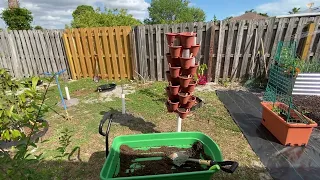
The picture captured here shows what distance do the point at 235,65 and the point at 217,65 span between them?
544 millimetres

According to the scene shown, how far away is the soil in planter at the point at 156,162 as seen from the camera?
1.65 meters

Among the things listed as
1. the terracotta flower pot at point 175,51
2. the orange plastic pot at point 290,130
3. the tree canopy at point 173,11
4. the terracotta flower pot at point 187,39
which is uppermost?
the tree canopy at point 173,11

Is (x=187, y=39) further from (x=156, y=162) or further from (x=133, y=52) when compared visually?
(x=133, y=52)

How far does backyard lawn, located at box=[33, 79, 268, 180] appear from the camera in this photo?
102 inches

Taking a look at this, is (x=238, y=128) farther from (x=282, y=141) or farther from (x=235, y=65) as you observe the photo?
(x=235, y=65)

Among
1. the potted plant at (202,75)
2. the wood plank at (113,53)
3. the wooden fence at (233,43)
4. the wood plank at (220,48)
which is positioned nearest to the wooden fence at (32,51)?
the wood plank at (113,53)

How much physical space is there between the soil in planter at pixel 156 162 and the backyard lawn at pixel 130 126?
2.13ft

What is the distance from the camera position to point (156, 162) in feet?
5.87

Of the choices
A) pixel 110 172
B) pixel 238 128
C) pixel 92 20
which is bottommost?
pixel 238 128

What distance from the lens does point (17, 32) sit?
6672mm

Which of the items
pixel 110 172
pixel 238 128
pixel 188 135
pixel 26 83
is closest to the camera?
pixel 26 83

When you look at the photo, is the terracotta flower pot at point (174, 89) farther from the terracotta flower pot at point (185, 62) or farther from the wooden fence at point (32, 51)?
the wooden fence at point (32, 51)

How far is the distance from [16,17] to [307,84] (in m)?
13.7

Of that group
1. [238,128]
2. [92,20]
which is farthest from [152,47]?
[92,20]
